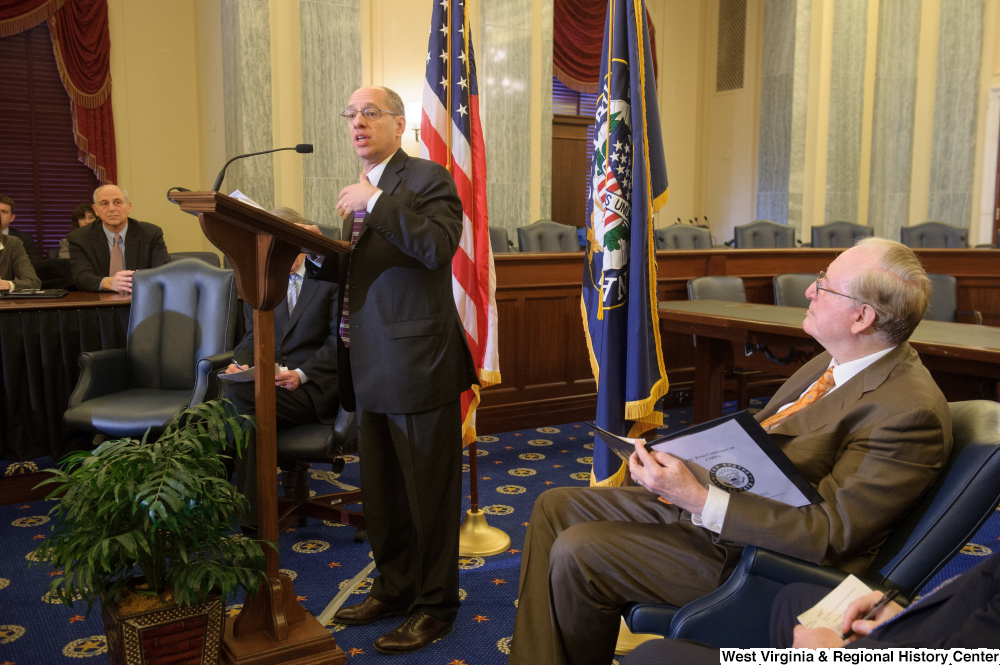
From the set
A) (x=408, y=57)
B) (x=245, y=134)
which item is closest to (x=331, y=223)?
(x=245, y=134)

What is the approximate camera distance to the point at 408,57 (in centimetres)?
749

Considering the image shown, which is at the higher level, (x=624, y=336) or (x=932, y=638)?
(x=624, y=336)

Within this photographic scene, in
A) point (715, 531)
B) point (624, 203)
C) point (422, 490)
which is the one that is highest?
point (624, 203)

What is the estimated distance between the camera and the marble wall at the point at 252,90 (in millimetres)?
6695

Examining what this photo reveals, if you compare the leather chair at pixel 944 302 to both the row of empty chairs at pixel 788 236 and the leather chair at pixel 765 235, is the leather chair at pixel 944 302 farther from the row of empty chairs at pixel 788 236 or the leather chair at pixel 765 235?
the leather chair at pixel 765 235

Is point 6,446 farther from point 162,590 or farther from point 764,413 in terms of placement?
point 764,413

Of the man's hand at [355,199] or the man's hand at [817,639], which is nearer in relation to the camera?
the man's hand at [817,639]

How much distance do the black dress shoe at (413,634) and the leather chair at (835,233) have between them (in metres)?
7.93

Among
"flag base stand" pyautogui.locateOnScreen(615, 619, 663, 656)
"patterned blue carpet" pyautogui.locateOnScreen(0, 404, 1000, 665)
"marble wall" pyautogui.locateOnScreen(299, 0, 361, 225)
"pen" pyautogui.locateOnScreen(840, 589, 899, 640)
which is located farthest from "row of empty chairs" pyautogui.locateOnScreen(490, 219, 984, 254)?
"pen" pyautogui.locateOnScreen(840, 589, 899, 640)

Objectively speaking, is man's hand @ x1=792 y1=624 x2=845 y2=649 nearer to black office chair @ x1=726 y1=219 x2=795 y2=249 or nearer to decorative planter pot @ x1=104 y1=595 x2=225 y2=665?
decorative planter pot @ x1=104 y1=595 x2=225 y2=665

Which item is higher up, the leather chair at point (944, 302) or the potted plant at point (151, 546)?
the leather chair at point (944, 302)

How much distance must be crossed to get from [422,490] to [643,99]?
160 cm

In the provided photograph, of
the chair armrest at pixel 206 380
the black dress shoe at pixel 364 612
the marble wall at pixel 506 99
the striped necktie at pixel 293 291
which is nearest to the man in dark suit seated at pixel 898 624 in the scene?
the black dress shoe at pixel 364 612

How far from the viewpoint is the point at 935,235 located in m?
9.18
